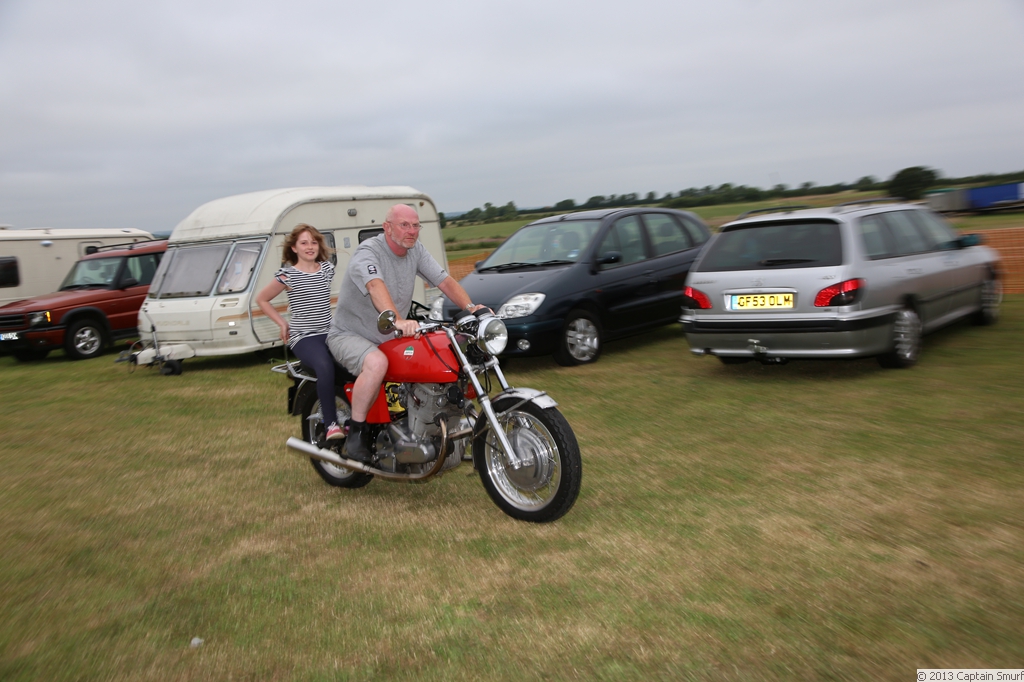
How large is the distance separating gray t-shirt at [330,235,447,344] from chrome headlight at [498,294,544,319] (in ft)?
13.8

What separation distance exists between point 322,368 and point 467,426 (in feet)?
3.44

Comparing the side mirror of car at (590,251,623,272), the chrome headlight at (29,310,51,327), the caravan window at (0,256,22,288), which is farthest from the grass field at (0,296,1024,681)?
the caravan window at (0,256,22,288)

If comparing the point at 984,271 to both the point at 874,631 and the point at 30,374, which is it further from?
the point at 30,374

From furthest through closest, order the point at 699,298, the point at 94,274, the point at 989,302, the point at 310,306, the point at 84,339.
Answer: the point at 94,274 < the point at 84,339 < the point at 989,302 < the point at 699,298 < the point at 310,306

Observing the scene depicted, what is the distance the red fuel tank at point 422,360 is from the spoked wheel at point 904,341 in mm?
5024

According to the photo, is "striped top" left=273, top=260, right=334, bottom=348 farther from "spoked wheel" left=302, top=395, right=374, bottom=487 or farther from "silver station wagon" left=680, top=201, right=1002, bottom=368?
"silver station wagon" left=680, top=201, right=1002, bottom=368

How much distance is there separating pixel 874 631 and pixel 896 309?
209 inches

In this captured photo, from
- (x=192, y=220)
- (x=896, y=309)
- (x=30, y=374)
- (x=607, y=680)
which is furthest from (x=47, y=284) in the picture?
(x=607, y=680)

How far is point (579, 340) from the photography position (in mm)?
9789

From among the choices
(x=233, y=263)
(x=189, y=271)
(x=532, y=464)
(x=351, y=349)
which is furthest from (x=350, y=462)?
(x=189, y=271)

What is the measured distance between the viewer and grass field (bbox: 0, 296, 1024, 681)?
3.12 metres

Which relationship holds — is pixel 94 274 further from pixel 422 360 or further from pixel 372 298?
pixel 422 360

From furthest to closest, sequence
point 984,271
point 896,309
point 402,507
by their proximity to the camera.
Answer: point 984,271 < point 896,309 < point 402,507

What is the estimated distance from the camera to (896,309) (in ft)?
25.2
